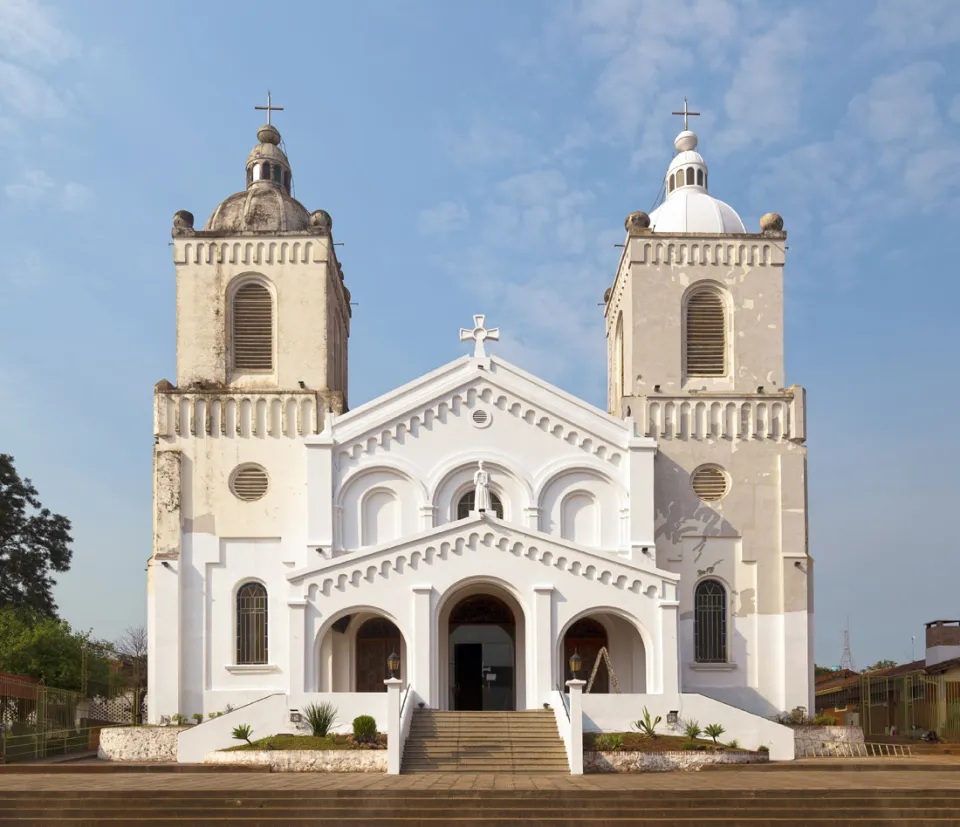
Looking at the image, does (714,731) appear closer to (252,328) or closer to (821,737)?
(821,737)

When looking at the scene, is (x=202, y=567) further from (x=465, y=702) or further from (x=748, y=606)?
(x=748, y=606)

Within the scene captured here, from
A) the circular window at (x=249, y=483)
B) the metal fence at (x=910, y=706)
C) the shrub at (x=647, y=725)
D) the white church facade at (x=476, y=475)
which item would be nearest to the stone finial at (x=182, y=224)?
the white church facade at (x=476, y=475)

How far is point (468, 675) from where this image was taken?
3238 cm

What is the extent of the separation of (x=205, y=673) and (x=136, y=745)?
2.98 meters

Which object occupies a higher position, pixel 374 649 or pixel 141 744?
pixel 374 649

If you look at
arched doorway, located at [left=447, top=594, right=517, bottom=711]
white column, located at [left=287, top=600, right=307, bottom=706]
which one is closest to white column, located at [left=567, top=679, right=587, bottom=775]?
arched doorway, located at [left=447, top=594, right=517, bottom=711]

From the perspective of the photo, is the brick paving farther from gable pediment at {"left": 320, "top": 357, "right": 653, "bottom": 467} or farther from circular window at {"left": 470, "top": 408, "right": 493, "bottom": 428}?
circular window at {"left": 470, "top": 408, "right": 493, "bottom": 428}

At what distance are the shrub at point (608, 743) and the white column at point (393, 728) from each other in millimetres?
4434

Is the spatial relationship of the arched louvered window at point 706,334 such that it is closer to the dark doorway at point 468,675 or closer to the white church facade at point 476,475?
the white church facade at point 476,475

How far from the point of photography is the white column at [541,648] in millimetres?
28547

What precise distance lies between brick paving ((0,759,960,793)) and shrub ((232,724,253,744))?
1963 millimetres

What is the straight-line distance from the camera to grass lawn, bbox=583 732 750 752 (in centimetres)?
2614

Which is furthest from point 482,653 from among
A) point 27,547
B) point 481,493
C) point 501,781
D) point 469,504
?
point 27,547

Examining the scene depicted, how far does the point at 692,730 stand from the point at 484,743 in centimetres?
486
